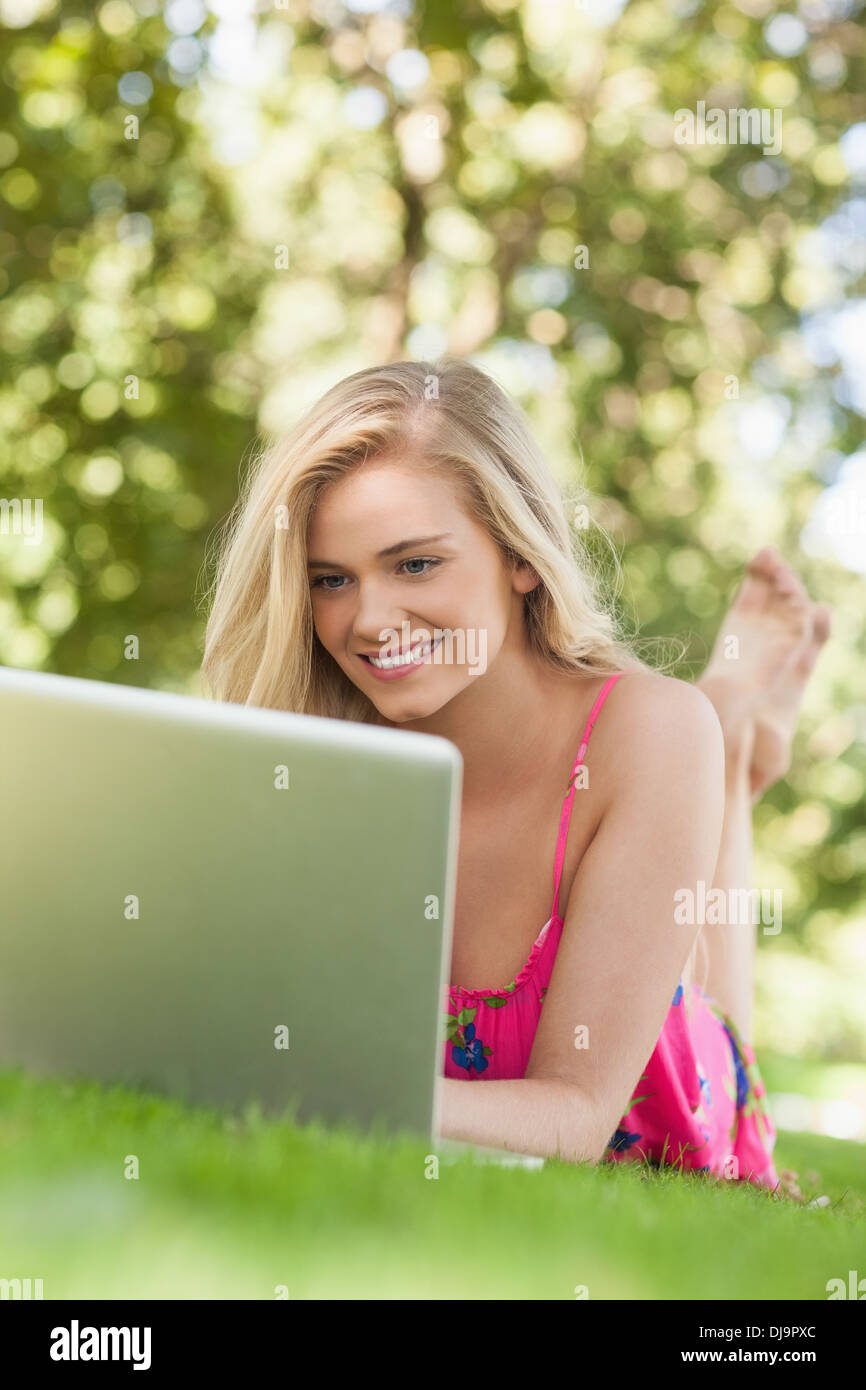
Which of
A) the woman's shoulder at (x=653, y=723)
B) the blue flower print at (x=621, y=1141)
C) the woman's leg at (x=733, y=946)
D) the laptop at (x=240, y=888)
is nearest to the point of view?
the laptop at (x=240, y=888)

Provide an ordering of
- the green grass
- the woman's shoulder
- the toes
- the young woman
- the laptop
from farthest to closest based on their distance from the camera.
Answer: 1. the toes
2. the woman's shoulder
3. the young woman
4. the laptop
5. the green grass

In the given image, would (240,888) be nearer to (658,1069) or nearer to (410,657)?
(410,657)

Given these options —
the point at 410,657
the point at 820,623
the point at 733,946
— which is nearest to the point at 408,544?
the point at 410,657

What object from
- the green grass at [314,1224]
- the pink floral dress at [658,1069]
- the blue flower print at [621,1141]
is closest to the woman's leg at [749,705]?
the pink floral dress at [658,1069]

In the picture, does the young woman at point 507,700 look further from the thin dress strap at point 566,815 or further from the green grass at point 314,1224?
the green grass at point 314,1224

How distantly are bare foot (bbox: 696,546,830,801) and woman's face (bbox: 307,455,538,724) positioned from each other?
4.54ft

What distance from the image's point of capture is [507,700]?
243 centimetres

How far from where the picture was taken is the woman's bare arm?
1.75 m

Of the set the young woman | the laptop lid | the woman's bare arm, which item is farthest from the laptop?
the young woman

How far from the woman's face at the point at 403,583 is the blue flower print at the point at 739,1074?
1239 millimetres

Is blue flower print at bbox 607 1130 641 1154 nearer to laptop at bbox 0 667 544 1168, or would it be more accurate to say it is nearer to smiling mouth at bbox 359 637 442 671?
smiling mouth at bbox 359 637 442 671

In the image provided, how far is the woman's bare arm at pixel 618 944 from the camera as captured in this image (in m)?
1.75

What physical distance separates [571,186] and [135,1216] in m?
6.90
